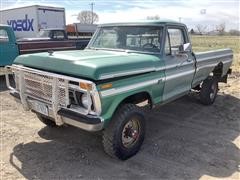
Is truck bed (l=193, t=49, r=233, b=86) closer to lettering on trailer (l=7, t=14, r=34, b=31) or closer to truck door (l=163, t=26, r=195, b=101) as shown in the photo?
truck door (l=163, t=26, r=195, b=101)

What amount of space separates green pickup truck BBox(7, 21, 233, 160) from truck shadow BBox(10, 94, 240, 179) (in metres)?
0.29

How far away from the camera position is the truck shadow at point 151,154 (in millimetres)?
4094

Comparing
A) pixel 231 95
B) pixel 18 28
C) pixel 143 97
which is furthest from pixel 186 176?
pixel 18 28

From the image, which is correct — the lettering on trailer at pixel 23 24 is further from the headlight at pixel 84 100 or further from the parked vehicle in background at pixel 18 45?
the headlight at pixel 84 100

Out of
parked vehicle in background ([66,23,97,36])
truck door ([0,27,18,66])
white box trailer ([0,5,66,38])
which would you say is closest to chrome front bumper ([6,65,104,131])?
truck door ([0,27,18,66])

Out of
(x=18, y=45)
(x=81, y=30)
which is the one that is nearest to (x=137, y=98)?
(x=18, y=45)

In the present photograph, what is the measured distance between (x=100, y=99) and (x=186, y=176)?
1.54 metres

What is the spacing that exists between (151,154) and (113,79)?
139 centimetres

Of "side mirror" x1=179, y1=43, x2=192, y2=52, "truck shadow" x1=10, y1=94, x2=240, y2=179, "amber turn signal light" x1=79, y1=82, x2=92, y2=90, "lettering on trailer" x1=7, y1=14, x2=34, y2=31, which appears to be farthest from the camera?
"lettering on trailer" x1=7, y1=14, x2=34, y2=31

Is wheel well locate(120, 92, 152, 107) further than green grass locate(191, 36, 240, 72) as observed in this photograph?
No

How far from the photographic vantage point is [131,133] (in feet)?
14.9

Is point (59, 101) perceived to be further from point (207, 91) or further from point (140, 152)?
point (207, 91)

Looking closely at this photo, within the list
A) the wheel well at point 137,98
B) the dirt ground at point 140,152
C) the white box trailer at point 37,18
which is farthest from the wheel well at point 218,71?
the white box trailer at point 37,18

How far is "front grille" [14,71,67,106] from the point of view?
4062mm
